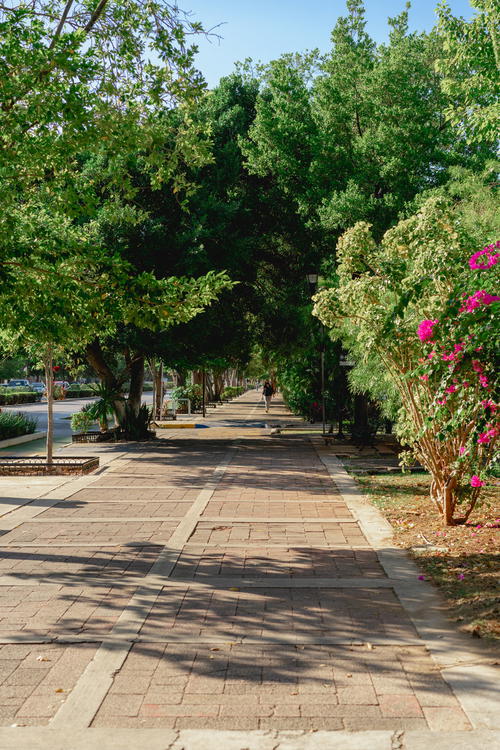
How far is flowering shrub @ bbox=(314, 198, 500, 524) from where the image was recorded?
6344 millimetres

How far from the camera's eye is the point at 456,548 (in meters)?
7.45

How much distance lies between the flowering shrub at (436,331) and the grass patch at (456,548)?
341 mm

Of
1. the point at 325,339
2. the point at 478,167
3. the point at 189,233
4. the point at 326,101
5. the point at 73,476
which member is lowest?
the point at 73,476

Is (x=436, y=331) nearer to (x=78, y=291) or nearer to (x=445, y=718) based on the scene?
(x=445, y=718)

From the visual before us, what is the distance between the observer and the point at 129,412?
71.0ft

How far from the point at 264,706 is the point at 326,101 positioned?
66.7 feet

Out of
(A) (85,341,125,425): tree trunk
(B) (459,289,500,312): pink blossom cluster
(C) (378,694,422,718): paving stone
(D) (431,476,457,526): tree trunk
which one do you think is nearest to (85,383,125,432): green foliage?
(A) (85,341,125,425): tree trunk

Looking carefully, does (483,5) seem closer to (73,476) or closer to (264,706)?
(73,476)

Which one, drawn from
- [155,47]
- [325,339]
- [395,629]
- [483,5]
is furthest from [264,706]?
[325,339]

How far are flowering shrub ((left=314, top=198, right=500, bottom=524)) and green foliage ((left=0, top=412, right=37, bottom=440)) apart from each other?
14851 millimetres

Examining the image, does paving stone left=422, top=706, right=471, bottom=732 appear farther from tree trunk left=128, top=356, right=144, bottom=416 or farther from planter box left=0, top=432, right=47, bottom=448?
planter box left=0, top=432, right=47, bottom=448

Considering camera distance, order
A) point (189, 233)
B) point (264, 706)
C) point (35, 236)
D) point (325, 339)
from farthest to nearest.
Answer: point (325, 339), point (189, 233), point (35, 236), point (264, 706)

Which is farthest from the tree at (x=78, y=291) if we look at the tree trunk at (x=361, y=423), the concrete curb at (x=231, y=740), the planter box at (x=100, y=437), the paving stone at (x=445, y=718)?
the planter box at (x=100, y=437)

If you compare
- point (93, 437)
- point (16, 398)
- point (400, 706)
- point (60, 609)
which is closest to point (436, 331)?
point (400, 706)
